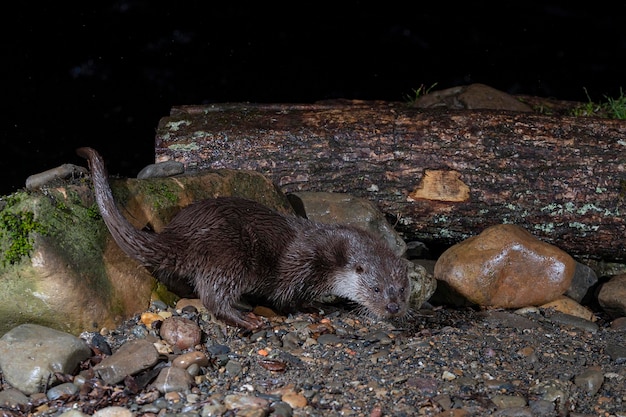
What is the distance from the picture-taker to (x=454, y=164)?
5.51 meters

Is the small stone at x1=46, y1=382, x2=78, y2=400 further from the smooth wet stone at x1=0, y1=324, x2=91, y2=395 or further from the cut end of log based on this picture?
the cut end of log

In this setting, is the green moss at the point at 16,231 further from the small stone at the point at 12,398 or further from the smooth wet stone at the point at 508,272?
the smooth wet stone at the point at 508,272

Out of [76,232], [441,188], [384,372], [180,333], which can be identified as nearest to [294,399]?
[384,372]

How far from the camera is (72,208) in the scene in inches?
157

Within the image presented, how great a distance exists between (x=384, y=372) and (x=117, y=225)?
157cm

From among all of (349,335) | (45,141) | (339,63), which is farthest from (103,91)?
(349,335)

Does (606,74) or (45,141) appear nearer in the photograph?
Answer: (45,141)

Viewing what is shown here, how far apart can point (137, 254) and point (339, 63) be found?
4634mm

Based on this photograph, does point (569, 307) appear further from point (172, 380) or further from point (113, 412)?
point (113, 412)

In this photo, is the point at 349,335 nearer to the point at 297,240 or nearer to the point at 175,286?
the point at 297,240

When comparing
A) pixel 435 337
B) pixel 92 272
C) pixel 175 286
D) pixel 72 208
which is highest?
pixel 72 208

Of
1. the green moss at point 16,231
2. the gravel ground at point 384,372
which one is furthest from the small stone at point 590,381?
the green moss at point 16,231

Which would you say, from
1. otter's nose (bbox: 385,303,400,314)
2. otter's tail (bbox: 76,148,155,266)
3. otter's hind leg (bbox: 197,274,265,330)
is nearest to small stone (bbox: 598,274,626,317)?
otter's nose (bbox: 385,303,400,314)

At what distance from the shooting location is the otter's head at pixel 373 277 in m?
4.25
